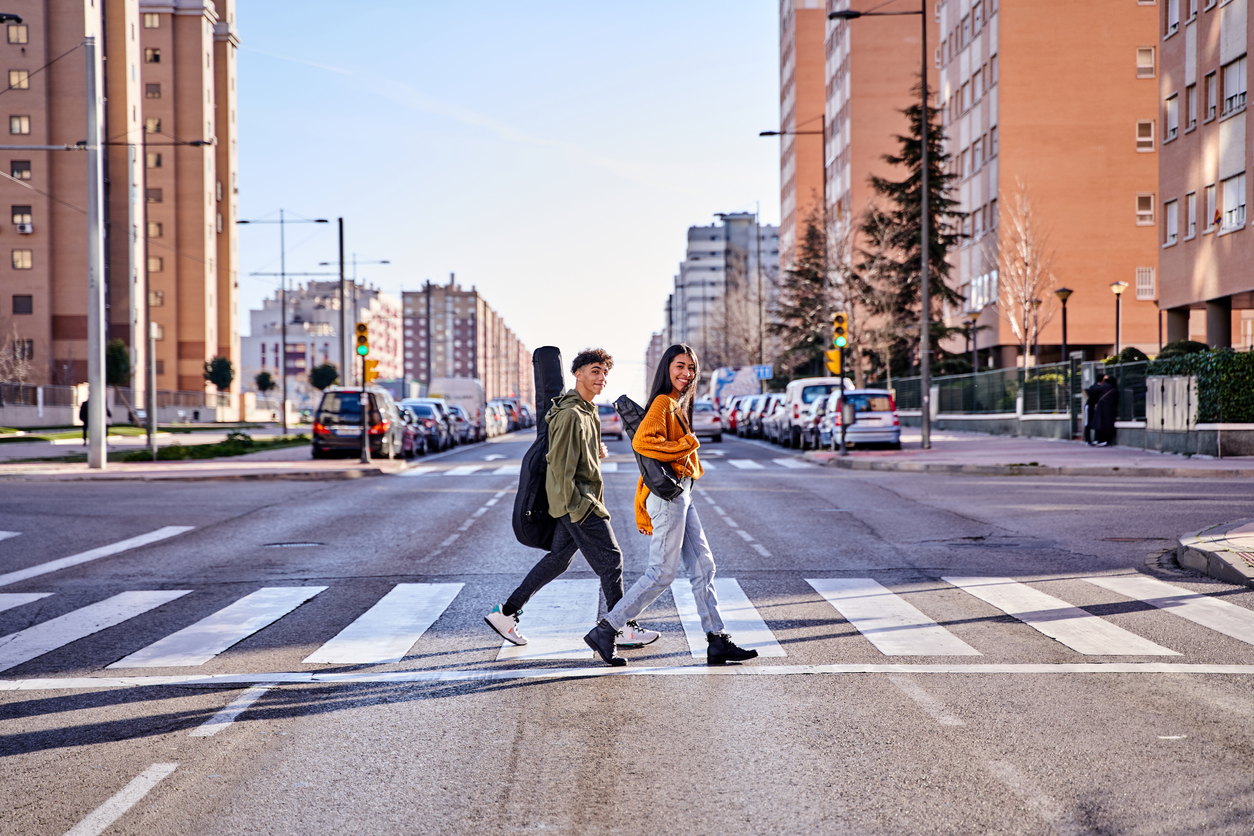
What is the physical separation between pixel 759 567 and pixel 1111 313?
5111 centimetres

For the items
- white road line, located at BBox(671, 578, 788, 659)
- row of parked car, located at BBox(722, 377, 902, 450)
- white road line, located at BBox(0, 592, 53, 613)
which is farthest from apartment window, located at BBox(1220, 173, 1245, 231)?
white road line, located at BBox(0, 592, 53, 613)

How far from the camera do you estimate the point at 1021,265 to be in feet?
184

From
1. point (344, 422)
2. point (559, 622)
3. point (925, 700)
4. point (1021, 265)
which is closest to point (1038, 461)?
point (344, 422)

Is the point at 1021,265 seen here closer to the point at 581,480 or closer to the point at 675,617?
the point at 675,617

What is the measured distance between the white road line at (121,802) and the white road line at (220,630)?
88.1 inches

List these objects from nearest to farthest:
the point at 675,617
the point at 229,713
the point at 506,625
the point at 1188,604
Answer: the point at 229,713 < the point at 506,625 < the point at 675,617 < the point at 1188,604

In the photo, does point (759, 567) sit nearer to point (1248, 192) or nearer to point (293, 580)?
point (293, 580)

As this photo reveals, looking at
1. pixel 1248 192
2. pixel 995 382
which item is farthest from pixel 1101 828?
pixel 995 382

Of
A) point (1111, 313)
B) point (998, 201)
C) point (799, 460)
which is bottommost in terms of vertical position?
point (799, 460)

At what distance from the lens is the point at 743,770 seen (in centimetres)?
505

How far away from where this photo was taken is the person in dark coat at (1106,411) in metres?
30.6

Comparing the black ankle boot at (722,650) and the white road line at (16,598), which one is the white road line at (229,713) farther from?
the white road line at (16,598)

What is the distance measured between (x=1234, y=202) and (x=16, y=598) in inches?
1445

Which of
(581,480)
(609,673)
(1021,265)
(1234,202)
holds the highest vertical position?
(1234,202)
